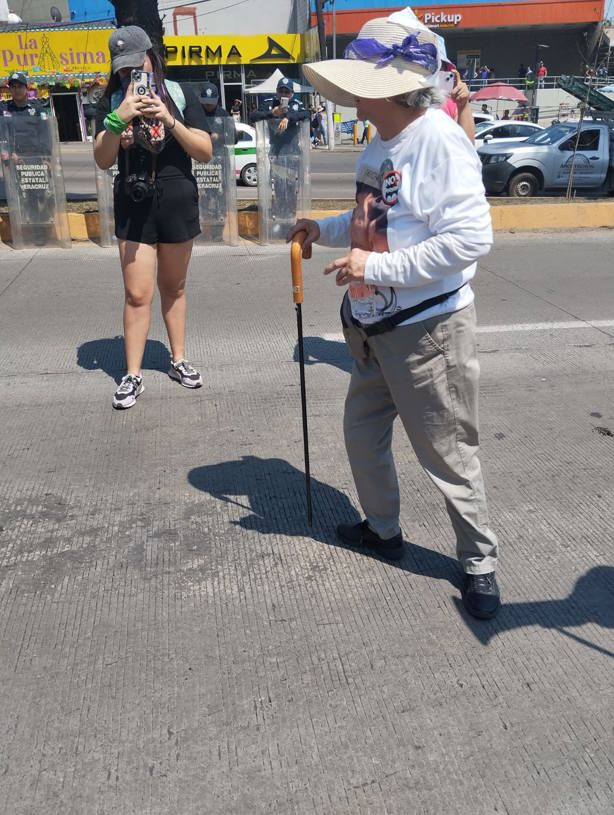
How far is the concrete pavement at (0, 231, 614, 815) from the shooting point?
2283 mm

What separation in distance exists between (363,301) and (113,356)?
3.58 m

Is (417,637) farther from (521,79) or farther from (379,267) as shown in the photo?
(521,79)

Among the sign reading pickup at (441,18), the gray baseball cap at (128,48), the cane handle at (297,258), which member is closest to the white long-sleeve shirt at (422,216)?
the cane handle at (297,258)

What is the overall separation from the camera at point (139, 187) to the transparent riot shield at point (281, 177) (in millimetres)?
5887

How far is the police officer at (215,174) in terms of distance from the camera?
1025 cm

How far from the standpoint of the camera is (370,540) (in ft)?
11.1

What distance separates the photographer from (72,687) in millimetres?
2623

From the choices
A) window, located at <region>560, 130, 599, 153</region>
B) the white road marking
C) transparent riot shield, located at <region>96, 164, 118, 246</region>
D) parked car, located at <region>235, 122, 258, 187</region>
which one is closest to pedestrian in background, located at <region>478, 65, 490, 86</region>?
parked car, located at <region>235, 122, 258, 187</region>

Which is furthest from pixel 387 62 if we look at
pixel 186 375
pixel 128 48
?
pixel 186 375

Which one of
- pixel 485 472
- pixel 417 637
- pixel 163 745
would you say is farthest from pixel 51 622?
pixel 485 472

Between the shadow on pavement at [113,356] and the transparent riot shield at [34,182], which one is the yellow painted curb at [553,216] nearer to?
the transparent riot shield at [34,182]

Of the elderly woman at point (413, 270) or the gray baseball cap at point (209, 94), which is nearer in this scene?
the elderly woman at point (413, 270)

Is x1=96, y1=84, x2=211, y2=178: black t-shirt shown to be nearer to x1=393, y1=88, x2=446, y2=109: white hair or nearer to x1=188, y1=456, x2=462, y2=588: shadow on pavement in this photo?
x1=188, y1=456, x2=462, y2=588: shadow on pavement

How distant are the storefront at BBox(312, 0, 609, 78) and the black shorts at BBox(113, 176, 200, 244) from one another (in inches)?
1534
